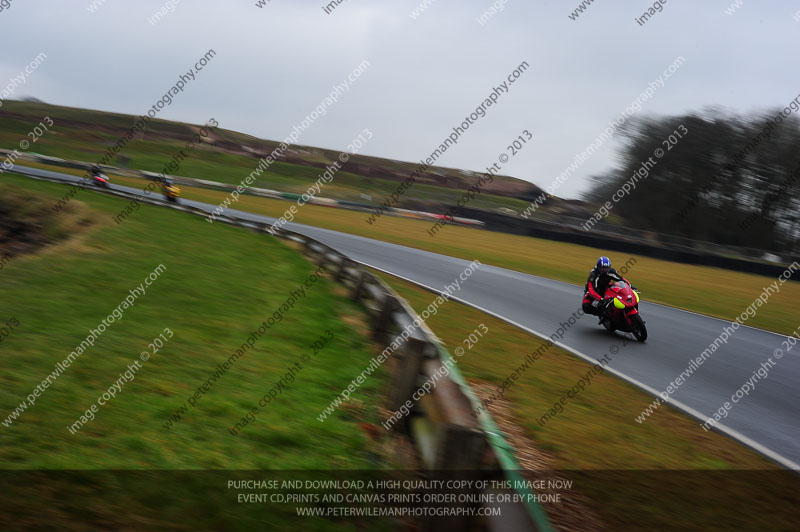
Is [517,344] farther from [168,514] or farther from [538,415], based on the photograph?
[168,514]

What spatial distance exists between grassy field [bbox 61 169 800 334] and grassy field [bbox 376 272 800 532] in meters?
11.5

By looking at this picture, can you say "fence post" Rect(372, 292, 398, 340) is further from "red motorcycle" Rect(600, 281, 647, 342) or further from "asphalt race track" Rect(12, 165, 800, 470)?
"red motorcycle" Rect(600, 281, 647, 342)

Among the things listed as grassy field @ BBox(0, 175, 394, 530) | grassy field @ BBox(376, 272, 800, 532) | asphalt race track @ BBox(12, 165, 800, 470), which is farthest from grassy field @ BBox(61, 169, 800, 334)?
grassy field @ BBox(0, 175, 394, 530)

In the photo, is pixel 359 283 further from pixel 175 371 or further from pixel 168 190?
pixel 168 190

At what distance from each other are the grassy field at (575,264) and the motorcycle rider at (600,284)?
254 inches

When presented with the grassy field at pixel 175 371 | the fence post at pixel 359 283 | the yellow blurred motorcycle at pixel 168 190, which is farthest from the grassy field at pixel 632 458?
the yellow blurred motorcycle at pixel 168 190

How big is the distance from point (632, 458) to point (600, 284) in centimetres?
772

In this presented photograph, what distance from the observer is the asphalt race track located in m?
7.67

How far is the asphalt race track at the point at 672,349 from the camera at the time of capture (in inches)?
302

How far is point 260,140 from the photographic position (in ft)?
370

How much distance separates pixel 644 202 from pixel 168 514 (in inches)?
2191

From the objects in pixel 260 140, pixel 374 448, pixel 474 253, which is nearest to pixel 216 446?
pixel 374 448

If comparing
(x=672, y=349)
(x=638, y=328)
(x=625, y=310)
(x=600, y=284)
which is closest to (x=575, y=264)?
(x=600, y=284)

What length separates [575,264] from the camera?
30.7m
